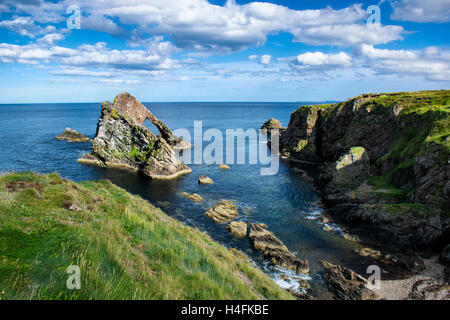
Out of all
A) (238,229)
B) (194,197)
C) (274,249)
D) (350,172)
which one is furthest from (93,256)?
(350,172)

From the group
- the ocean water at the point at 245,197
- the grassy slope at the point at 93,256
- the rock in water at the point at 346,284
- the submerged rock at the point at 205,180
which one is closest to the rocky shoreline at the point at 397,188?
the rock in water at the point at 346,284

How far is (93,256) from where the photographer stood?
945 cm

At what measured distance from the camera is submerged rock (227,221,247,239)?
32312 mm

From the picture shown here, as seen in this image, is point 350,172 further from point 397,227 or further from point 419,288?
point 419,288

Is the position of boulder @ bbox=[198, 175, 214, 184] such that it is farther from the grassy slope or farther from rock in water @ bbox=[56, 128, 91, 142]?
rock in water @ bbox=[56, 128, 91, 142]

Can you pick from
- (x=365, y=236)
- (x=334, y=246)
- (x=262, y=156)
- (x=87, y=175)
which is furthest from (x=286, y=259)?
(x=262, y=156)

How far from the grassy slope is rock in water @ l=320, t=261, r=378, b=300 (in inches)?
446

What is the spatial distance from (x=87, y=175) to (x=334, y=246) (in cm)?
4862

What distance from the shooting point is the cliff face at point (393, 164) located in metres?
30.0

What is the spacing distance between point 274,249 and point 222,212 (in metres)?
11.3

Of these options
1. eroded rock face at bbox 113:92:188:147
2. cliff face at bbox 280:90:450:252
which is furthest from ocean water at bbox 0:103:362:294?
eroded rock face at bbox 113:92:188:147
